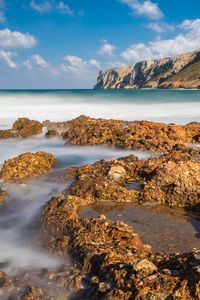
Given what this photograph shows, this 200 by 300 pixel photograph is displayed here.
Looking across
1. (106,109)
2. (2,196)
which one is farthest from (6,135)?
(106,109)

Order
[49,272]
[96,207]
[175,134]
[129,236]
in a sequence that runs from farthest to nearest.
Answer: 1. [175,134]
2. [96,207]
3. [129,236]
4. [49,272]

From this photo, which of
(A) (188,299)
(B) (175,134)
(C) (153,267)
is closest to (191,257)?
(C) (153,267)

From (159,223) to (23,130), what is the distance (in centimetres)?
1115

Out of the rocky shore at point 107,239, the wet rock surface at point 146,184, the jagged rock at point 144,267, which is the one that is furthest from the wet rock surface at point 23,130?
the jagged rock at point 144,267

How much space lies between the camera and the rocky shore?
12.5 ft

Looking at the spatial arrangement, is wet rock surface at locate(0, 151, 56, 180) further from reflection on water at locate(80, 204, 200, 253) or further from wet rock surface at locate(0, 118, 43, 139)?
wet rock surface at locate(0, 118, 43, 139)

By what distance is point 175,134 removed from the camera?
12398 millimetres

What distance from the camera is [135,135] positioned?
12172 millimetres

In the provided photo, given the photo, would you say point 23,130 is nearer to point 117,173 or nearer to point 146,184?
point 117,173

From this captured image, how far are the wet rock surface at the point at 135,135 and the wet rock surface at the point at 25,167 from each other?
318 centimetres

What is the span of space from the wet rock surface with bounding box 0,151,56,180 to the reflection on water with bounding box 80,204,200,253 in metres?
2.52

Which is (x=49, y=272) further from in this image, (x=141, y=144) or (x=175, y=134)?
(x=175, y=134)

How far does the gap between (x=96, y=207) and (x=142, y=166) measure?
170cm

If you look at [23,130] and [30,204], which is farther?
[23,130]
